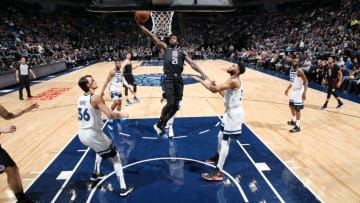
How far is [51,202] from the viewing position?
4.27 m

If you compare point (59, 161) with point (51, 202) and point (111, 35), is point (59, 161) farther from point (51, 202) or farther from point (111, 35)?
point (111, 35)

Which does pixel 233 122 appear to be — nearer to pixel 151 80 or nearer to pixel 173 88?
pixel 173 88

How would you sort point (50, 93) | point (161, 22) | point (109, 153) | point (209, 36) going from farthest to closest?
1. point (209, 36)
2. point (50, 93)
3. point (161, 22)
4. point (109, 153)

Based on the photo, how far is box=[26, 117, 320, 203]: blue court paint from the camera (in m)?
4.37

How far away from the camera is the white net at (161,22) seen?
11688mm

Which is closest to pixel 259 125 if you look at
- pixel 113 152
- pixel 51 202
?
pixel 113 152

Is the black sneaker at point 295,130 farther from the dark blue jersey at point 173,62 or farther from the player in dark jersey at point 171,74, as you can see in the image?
the dark blue jersey at point 173,62

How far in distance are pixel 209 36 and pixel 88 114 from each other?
36189mm

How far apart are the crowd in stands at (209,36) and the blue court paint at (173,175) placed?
524cm

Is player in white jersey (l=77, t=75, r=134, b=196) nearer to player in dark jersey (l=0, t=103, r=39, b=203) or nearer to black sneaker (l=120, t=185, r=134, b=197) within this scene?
black sneaker (l=120, t=185, r=134, b=197)

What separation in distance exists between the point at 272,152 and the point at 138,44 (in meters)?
32.0

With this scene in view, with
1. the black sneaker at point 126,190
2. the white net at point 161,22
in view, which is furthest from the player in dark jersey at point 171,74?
the white net at point 161,22

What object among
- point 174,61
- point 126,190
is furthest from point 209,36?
point 126,190

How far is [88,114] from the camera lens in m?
4.07
